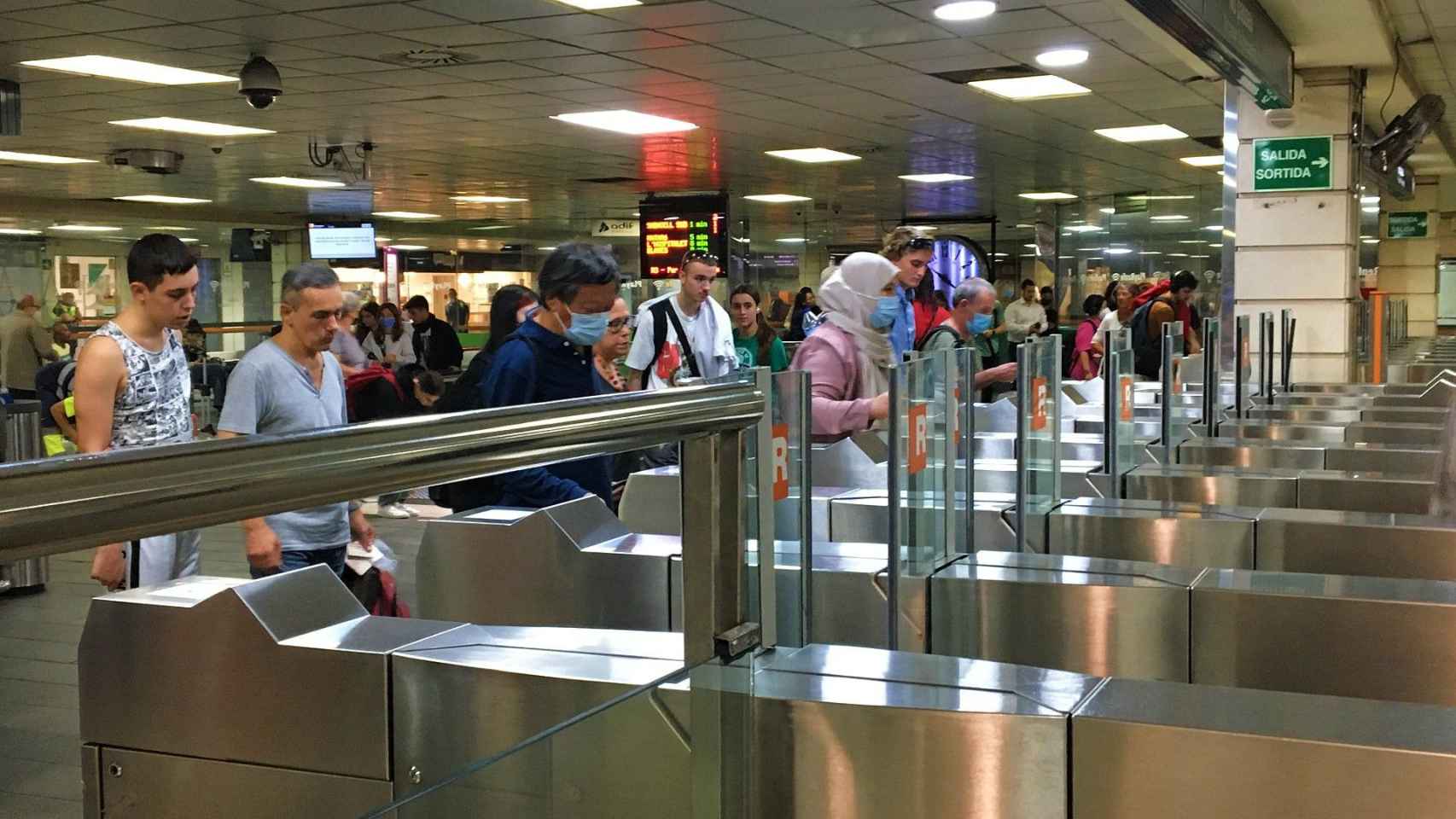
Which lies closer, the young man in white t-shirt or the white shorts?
the white shorts

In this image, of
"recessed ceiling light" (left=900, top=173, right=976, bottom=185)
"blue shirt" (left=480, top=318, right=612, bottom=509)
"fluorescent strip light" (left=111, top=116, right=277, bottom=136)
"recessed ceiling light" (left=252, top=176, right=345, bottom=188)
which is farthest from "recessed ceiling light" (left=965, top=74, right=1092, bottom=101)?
Answer: "recessed ceiling light" (left=252, top=176, right=345, bottom=188)

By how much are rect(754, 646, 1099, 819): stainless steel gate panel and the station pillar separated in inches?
330

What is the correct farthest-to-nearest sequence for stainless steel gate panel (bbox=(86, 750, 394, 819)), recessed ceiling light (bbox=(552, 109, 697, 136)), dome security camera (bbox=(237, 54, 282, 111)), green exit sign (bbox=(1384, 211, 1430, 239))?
green exit sign (bbox=(1384, 211, 1430, 239))
recessed ceiling light (bbox=(552, 109, 697, 136))
dome security camera (bbox=(237, 54, 282, 111))
stainless steel gate panel (bbox=(86, 750, 394, 819))

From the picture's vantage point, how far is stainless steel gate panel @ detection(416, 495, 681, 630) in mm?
2467

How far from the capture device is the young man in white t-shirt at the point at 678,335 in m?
5.45

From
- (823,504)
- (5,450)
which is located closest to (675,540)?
(823,504)

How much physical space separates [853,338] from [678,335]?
4.44 feet

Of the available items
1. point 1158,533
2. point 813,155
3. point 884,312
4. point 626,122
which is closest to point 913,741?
point 1158,533

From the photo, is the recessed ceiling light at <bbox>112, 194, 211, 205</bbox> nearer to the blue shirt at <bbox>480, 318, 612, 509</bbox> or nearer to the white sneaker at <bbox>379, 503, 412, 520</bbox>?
the white sneaker at <bbox>379, 503, 412, 520</bbox>

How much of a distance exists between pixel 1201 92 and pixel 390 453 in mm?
9678

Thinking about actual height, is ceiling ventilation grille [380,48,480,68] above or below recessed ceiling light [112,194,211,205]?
below

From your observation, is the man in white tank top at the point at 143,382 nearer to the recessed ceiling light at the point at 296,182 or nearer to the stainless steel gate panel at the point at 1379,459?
the stainless steel gate panel at the point at 1379,459

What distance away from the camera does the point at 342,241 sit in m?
19.1

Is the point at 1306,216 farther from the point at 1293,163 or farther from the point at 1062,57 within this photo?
the point at 1062,57
